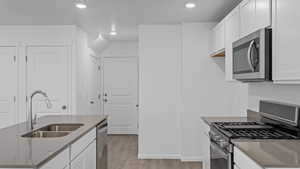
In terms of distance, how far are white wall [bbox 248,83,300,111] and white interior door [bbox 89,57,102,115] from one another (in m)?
3.68

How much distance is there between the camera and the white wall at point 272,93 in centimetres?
232

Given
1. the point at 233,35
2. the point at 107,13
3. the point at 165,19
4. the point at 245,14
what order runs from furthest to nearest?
the point at 165,19 → the point at 107,13 → the point at 233,35 → the point at 245,14

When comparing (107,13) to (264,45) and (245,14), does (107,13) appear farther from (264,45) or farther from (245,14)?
(264,45)

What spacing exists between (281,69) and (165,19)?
2.65 m

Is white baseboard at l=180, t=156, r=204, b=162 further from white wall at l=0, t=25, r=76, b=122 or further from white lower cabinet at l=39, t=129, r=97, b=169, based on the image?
white wall at l=0, t=25, r=76, b=122

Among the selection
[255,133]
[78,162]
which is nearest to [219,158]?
[255,133]

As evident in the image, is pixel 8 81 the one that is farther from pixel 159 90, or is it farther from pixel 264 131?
pixel 264 131

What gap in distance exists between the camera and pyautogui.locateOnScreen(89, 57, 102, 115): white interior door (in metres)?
6.01

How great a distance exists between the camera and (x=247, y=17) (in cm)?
265

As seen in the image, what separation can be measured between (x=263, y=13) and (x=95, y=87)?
5038 millimetres

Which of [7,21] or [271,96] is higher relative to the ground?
[7,21]

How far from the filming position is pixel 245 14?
271cm

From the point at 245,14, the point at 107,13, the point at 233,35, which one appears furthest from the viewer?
the point at 107,13

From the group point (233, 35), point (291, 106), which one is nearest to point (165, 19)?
point (233, 35)
